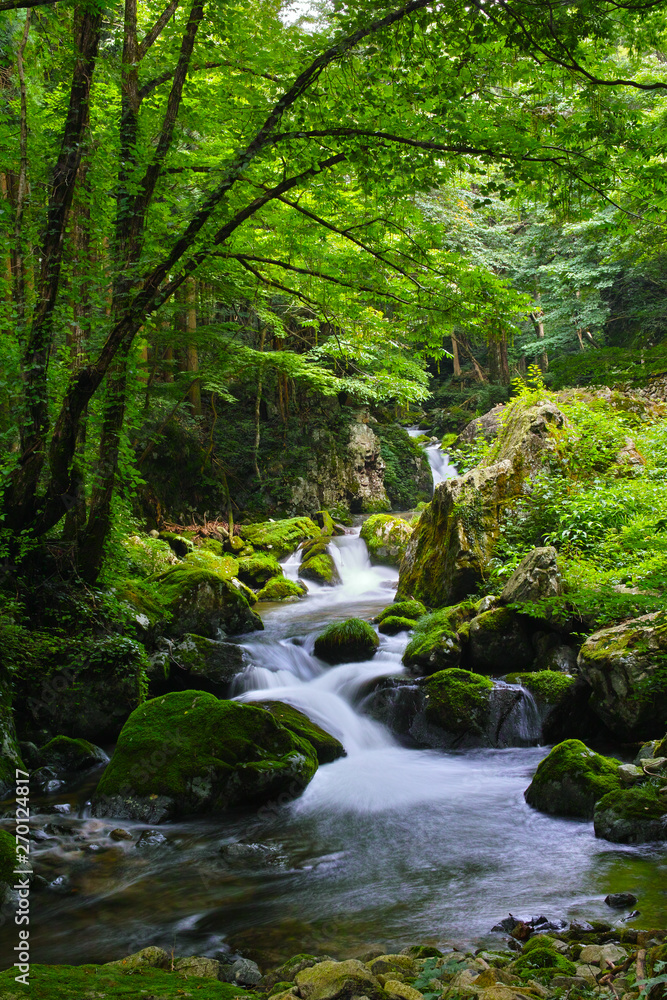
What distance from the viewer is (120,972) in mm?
3074

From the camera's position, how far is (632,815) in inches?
196

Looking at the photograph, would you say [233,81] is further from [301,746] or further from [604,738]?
[604,738]

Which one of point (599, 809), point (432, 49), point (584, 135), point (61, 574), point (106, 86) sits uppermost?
point (106, 86)

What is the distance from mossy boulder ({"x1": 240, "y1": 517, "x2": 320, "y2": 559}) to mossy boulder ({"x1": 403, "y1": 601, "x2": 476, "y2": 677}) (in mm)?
8411

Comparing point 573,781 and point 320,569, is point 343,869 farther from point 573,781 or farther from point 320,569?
point 320,569

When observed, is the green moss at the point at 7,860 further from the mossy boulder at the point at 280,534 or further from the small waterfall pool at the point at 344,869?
the mossy boulder at the point at 280,534

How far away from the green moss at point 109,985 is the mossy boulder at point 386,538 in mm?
14260

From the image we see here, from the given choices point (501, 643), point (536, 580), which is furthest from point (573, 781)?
point (536, 580)

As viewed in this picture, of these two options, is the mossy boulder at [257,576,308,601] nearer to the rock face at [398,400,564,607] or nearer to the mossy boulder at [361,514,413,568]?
the mossy boulder at [361,514,413,568]

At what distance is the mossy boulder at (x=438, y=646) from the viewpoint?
28.8 feet

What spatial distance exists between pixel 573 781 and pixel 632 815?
72 centimetres

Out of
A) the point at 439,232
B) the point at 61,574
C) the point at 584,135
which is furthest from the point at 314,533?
the point at 584,135

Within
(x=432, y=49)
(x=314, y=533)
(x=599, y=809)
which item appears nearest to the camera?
(x=599, y=809)

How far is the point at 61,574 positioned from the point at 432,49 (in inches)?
256
